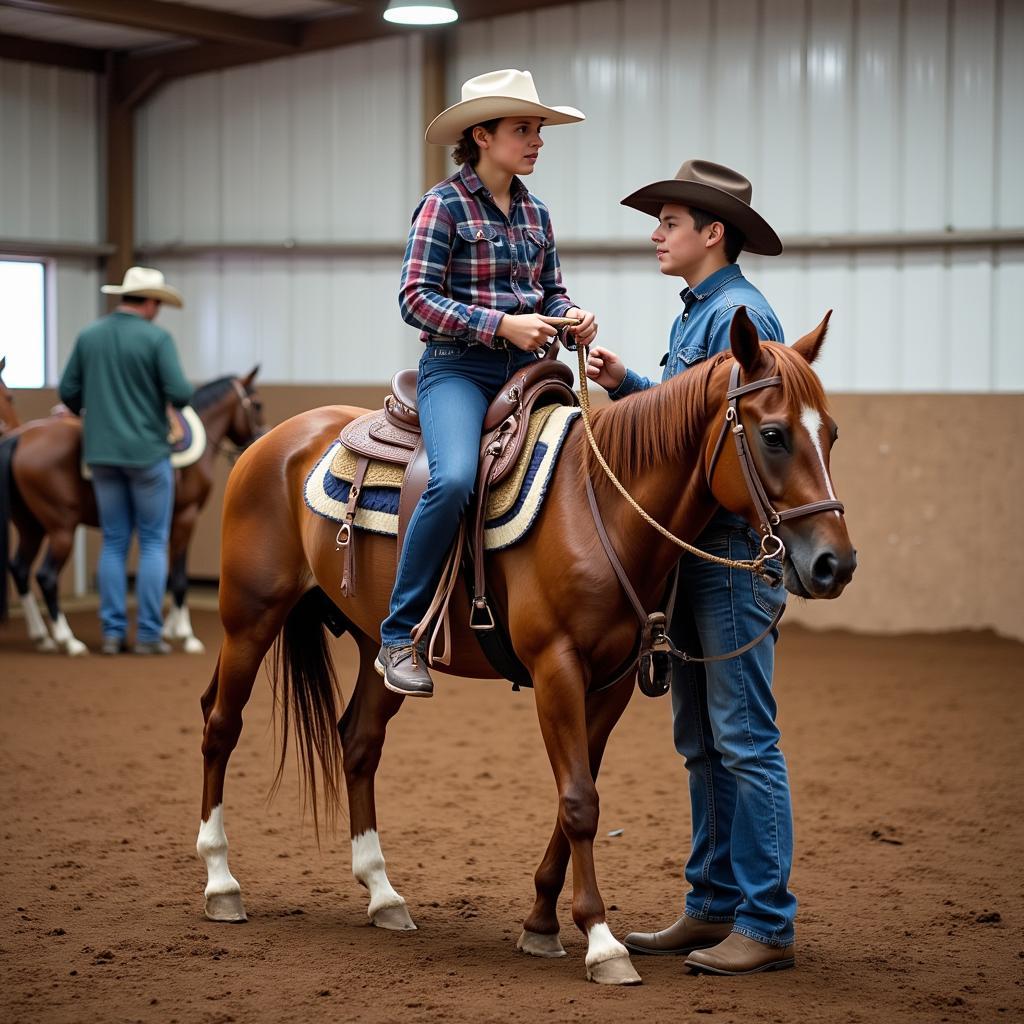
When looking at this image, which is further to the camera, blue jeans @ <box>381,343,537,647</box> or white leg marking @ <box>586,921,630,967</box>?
blue jeans @ <box>381,343,537,647</box>

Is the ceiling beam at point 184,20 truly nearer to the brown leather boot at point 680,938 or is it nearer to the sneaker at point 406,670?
the sneaker at point 406,670

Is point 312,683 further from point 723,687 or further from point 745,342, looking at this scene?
point 745,342

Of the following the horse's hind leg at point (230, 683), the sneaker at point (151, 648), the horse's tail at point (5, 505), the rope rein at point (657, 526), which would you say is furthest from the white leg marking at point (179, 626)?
the rope rein at point (657, 526)

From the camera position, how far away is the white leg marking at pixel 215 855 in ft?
12.9

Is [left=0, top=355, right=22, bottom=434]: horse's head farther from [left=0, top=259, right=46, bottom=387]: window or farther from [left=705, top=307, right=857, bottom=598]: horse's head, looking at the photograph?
[left=705, top=307, right=857, bottom=598]: horse's head

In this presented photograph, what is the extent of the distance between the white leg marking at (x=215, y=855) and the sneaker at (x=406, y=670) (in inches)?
34.8

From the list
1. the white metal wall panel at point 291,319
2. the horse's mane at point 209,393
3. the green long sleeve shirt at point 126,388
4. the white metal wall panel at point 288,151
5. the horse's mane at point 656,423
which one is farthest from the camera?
the white metal wall panel at point 291,319

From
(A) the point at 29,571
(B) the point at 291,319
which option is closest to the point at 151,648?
(A) the point at 29,571

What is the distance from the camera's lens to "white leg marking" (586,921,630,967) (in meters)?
3.30

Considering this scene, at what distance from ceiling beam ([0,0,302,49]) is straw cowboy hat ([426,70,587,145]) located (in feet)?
24.1

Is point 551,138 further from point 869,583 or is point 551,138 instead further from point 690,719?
point 690,719

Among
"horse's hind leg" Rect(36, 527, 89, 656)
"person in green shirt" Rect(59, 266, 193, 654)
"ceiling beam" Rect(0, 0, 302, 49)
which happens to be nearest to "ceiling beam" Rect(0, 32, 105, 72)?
"ceiling beam" Rect(0, 0, 302, 49)

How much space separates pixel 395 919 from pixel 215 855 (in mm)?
566

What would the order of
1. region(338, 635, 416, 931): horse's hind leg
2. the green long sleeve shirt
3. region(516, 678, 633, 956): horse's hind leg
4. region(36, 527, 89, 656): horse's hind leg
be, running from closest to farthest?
region(516, 678, 633, 956): horse's hind leg, region(338, 635, 416, 931): horse's hind leg, the green long sleeve shirt, region(36, 527, 89, 656): horse's hind leg
